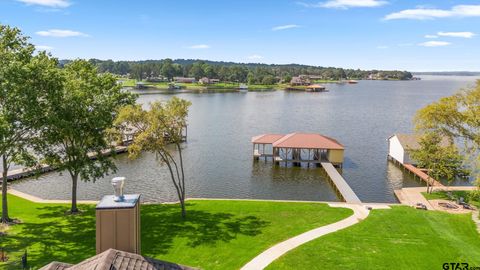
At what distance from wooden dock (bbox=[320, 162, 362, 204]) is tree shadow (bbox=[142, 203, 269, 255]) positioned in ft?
37.7

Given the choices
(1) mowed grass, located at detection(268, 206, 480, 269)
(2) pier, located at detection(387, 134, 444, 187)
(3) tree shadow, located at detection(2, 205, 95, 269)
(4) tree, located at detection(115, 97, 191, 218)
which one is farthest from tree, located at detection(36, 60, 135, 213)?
(2) pier, located at detection(387, 134, 444, 187)

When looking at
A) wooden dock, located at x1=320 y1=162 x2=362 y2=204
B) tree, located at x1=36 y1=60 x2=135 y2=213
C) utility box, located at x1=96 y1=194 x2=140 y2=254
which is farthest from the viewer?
wooden dock, located at x1=320 y1=162 x2=362 y2=204

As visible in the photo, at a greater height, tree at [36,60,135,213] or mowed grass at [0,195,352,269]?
tree at [36,60,135,213]

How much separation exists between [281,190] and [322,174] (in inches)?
339

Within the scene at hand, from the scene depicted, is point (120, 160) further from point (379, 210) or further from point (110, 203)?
point (110, 203)

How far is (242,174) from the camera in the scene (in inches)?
1762

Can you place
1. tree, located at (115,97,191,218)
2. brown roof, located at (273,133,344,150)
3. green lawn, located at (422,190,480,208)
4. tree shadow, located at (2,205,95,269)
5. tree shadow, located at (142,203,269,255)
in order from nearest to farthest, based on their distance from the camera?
1. tree shadow, located at (2,205,95,269)
2. tree shadow, located at (142,203,269,255)
3. tree, located at (115,97,191,218)
4. green lawn, located at (422,190,480,208)
5. brown roof, located at (273,133,344,150)

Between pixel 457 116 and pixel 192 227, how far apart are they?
80.8 feet

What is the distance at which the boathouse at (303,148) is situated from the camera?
48.6 m

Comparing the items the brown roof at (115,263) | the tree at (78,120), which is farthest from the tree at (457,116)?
the brown roof at (115,263)

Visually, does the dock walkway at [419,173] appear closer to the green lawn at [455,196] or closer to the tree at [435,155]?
the tree at [435,155]

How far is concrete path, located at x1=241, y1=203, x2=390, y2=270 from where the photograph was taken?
20.2 metres

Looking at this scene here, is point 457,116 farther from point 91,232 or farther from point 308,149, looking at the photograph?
point 91,232

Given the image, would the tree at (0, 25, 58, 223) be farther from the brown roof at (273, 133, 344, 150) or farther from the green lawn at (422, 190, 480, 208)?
the green lawn at (422, 190, 480, 208)
